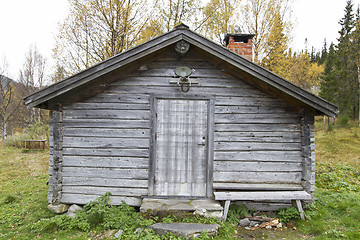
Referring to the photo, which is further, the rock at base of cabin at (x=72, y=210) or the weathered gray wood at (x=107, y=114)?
the weathered gray wood at (x=107, y=114)

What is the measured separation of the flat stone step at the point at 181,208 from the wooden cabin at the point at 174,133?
377 mm

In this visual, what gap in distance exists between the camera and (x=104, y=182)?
5.27m

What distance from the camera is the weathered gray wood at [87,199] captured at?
520cm

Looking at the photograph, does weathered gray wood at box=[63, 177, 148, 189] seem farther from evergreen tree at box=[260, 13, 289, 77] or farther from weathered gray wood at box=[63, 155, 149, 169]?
evergreen tree at box=[260, 13, 289, 77]

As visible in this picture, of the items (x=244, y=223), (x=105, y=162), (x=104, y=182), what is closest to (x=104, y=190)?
(x=104, y=182)

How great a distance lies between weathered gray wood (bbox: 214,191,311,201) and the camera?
480 centimetres

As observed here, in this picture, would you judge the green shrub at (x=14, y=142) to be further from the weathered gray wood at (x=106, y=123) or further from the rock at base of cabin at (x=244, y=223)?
the rock at base of cabin at (x=244, y=223)

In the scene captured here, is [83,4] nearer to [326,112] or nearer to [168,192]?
[168,192]

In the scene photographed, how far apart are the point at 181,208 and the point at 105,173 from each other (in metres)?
2.18

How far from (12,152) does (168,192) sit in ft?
45.8

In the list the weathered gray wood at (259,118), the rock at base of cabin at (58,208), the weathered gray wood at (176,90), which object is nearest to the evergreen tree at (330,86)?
the weathered gray wood at (259,118)

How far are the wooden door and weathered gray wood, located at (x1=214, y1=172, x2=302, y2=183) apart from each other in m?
0.50

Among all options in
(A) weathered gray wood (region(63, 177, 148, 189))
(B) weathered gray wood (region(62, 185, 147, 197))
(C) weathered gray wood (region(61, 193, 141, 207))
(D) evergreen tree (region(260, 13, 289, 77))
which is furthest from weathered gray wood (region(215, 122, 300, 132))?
(D) evergreen tree (region(260, 13, 289, 77))

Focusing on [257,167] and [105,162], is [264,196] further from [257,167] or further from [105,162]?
[105,162]
